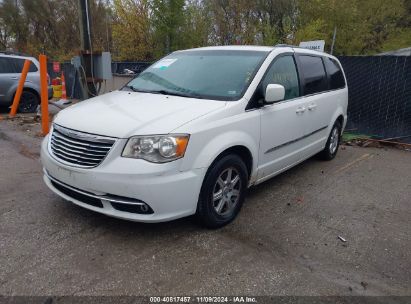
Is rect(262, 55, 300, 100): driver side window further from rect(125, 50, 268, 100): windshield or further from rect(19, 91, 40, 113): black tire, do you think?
rect(19, 91, 40, 113): black tire

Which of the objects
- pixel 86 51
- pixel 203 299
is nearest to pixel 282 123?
pixel 203 299

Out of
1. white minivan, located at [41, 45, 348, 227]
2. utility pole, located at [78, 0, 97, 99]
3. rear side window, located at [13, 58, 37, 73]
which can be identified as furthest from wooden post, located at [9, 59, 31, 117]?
white minivan, located at [41, 45, 348, 227]

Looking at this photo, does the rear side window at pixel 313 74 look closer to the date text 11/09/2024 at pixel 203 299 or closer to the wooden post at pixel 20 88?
the date text 11/09/2024 at pixel 203 299

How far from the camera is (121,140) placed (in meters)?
3.05

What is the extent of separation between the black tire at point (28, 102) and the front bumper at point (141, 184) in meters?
7.97

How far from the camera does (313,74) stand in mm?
5113

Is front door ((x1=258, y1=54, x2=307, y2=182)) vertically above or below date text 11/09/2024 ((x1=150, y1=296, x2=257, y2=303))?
above

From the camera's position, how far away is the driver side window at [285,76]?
162 inches

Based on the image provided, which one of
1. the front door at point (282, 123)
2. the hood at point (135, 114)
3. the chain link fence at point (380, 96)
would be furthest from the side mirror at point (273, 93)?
the chain link fence at point (380, 96)

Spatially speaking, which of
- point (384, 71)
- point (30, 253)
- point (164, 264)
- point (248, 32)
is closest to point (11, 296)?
point (30, 253)

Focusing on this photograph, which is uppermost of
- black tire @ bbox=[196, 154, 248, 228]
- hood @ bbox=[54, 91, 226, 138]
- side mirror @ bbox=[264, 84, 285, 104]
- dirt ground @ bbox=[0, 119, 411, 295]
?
side mirror @ bbox=[264, 84, 285, 104]

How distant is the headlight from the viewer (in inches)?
120

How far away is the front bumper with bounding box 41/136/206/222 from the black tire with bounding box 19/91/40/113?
7966 millimetres

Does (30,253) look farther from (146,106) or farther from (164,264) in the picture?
(146,106)
